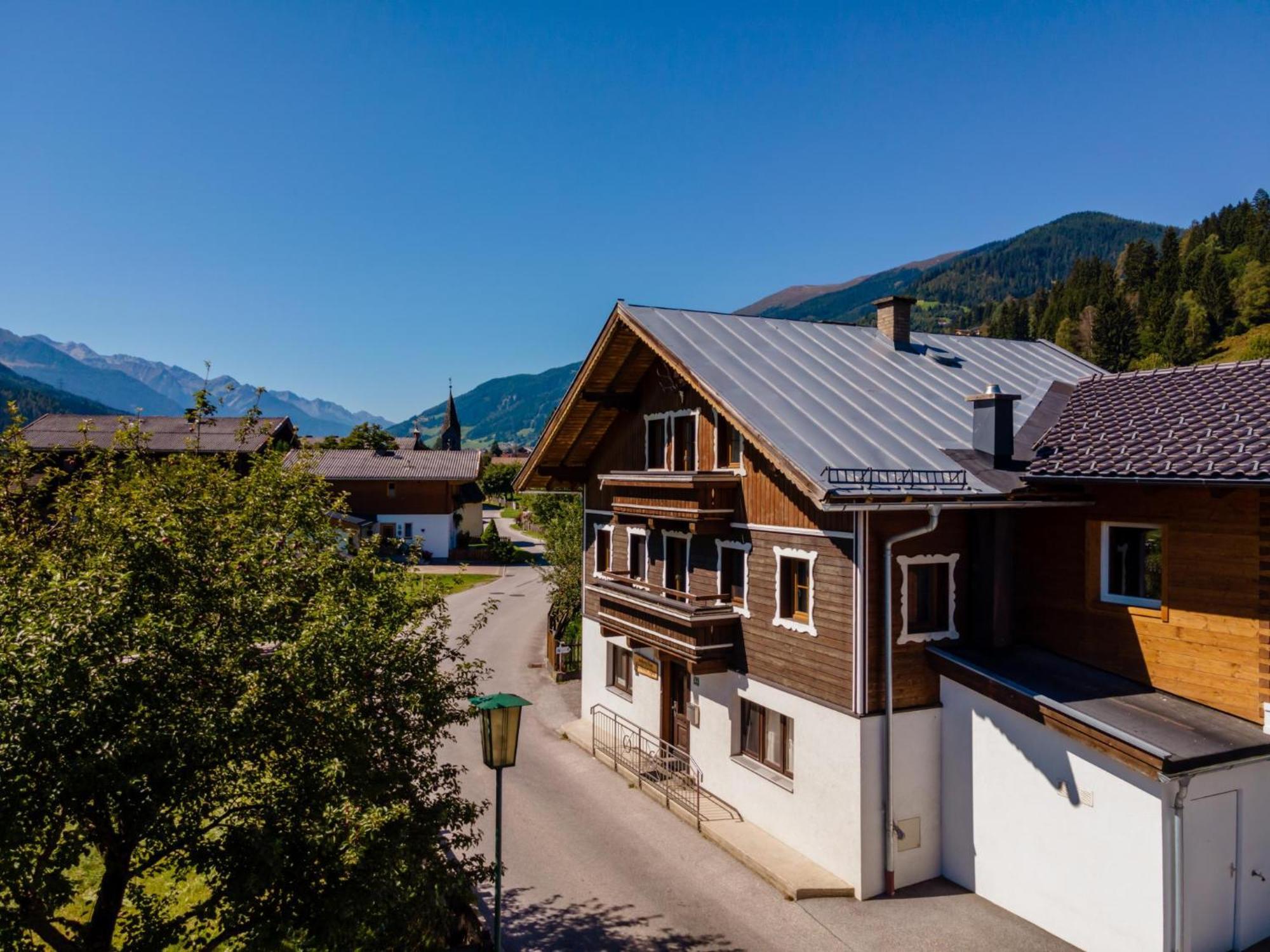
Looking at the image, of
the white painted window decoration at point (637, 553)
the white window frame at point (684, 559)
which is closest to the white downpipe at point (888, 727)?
the white window frame at point (684, 559)

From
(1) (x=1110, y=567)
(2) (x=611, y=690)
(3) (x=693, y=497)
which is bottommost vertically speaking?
(2) (x=611, y=690)

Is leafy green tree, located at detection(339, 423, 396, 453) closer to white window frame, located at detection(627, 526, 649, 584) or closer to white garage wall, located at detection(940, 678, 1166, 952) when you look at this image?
white window frame, located at detection(627, 526, 649, 584)

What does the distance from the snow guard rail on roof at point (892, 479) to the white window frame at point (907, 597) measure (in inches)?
52.6

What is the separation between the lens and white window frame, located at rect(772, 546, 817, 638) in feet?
45.1

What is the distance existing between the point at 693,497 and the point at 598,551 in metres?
6.60

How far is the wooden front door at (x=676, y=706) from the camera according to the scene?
1792cm

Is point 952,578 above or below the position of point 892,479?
below

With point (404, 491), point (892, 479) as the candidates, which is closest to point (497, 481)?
point (404, 491)

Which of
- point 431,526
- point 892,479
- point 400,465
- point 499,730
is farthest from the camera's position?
point 400,465

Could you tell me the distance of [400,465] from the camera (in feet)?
195

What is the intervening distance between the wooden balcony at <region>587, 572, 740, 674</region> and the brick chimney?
344 inches

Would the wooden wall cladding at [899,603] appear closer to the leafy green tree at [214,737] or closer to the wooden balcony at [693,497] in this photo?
the wooden balcony at [693,497]

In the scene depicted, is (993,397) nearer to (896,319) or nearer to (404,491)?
(896,319)

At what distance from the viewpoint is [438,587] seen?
9453 millimetres
